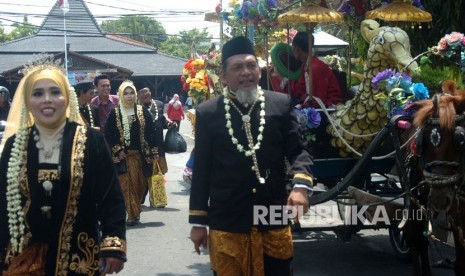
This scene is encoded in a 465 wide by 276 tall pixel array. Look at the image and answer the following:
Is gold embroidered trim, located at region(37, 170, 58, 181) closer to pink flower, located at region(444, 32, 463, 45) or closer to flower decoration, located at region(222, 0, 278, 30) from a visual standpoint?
pink flower, located at region(444, 32, 463, 45)

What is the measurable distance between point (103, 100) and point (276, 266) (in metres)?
6.45

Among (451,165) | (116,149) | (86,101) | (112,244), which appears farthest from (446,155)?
(116,149)

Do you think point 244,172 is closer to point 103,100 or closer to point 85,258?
point 85,258

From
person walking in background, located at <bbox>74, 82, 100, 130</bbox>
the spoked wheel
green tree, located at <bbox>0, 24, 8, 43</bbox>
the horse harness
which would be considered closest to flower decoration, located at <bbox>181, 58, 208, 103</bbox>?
person walking in background, located at <bbox>74, 82, 100, 130</bbox>

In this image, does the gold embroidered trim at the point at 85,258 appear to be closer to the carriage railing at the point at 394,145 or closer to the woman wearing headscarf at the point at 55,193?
the woman wearing headscarf at the point at 55,193

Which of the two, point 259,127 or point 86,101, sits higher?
point 86,101

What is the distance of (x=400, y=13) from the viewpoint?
662 centimetres

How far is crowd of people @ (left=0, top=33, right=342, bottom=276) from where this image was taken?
3.75 m

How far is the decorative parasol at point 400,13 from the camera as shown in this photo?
659 cm

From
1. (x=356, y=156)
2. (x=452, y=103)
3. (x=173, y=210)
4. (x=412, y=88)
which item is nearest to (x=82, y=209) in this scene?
(x=452, y=103)

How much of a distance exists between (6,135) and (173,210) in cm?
714

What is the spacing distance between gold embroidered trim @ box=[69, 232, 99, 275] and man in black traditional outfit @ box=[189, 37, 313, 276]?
29.1 inches

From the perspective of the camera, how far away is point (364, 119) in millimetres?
6703

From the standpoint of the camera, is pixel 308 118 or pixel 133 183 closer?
pixel 308 118
